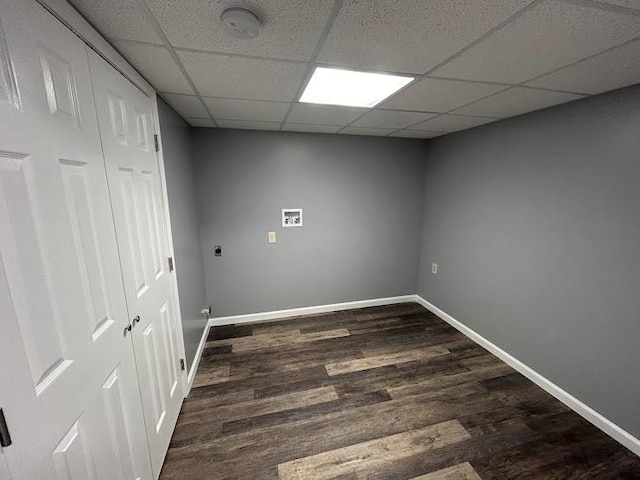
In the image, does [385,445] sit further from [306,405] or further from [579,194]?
[579,194]

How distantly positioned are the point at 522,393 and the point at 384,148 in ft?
9.18

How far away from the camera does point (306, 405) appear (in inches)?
77.9

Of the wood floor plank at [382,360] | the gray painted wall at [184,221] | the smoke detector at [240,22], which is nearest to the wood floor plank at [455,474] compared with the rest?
the wood floor plank at [382,360]

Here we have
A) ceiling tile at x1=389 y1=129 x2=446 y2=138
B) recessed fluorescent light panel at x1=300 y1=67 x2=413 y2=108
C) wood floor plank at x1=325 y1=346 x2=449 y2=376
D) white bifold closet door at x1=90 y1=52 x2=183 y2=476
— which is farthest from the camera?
ceiling tile at x1=389 y1=129 x2=446 y2=138

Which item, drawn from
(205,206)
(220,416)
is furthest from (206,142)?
(220,416)

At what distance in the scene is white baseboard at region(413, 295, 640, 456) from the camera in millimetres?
1658

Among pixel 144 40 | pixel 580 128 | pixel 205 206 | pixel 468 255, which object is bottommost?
pixel 468 255

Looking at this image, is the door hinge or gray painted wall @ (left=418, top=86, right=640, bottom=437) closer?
the door hinge

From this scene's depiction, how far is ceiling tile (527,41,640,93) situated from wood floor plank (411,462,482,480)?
2.29 meters

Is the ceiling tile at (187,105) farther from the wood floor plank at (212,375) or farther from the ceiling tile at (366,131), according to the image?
the wood floor plank at (212,375)

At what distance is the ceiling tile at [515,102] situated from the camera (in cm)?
165

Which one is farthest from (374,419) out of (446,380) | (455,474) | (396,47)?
(396,47)

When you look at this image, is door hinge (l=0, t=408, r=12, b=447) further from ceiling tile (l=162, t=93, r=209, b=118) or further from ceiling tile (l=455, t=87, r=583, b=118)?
ceiling tile (l=455, t=87, r=583, b=118)

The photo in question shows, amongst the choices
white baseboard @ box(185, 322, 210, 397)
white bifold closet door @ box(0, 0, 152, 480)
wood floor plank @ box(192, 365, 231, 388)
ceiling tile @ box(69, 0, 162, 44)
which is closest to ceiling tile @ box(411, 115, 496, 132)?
ceiling tile @ box(69, 0, 162, 44)
